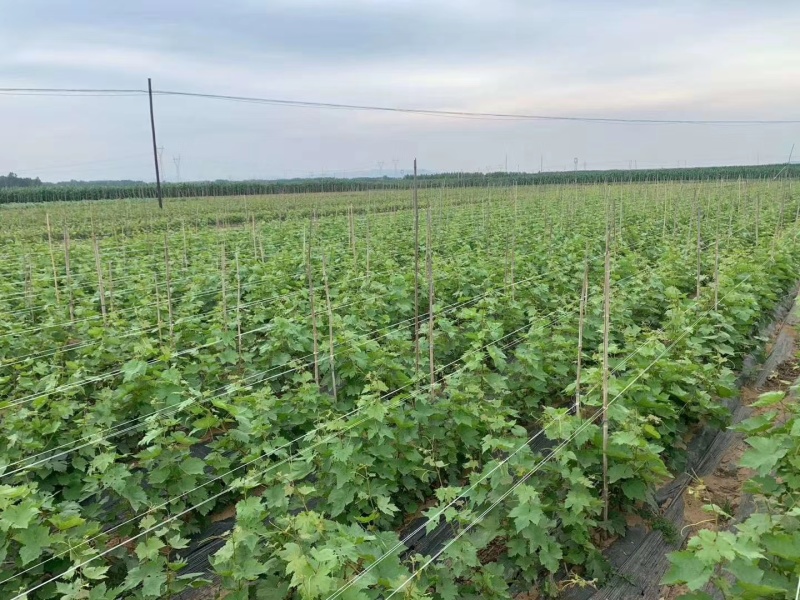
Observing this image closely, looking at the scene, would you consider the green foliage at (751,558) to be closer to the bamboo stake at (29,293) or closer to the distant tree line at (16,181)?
the bamboo stake at (29,293)

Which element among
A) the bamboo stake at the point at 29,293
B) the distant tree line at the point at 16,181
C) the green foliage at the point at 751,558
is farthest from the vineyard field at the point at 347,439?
the distant tree line at the point at 16,181

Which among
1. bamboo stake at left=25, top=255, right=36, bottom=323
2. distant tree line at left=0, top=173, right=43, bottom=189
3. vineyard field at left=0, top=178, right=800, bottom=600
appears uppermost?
distant tree line at left=0, top=173, right=43, bottom=189

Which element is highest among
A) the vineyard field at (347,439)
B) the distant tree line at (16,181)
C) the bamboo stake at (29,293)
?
the distant tree line at (16,181)

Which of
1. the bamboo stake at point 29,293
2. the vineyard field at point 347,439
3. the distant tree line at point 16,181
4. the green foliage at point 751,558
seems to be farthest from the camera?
the distant tree line at point 16,181

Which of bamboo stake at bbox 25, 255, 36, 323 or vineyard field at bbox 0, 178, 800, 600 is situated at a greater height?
bamboo stake at bbox 25, 255, 36, 323

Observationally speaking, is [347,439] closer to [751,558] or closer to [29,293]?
[751,558]

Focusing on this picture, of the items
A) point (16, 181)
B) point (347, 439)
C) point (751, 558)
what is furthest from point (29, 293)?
point (16, 181)

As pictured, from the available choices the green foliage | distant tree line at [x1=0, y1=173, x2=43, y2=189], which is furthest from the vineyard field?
distant tree line at [x1=0, y1=173, x2=43, y2=189]

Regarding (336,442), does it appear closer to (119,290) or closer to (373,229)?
(119,290)

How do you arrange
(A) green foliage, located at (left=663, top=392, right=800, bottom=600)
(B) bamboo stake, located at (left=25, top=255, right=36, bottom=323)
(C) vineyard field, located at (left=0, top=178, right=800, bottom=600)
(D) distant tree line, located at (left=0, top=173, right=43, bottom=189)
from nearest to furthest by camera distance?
(A) green foliage, located at (left=663, top=392, right=800, bottom=600)
(C) vineyard field, located at (left=0, top=178, right=800, bottom=600)
(B) bamboo stake, located at (left=25, top=255, right=36, bottom=323)
(D) distant tree line, located at (left=0, top=173, right=43, bottom=189)

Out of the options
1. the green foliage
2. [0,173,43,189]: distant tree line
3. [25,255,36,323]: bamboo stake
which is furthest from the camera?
[0,173,43,189]: distant tree line

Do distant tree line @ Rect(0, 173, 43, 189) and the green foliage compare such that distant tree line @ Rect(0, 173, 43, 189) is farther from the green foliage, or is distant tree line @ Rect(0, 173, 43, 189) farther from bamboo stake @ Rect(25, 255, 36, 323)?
the green foliage

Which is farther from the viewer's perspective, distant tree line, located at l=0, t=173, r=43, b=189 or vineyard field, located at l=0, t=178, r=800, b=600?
distant tree line, located at l=0, t=173, r=43, b=189

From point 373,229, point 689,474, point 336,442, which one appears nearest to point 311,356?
point 336,442
